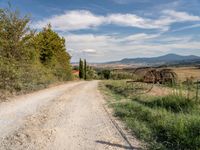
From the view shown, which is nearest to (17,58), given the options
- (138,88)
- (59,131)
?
(138,88)

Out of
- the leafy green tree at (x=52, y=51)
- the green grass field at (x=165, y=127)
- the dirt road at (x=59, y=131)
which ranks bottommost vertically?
the dirt road at (x=59, y=131)

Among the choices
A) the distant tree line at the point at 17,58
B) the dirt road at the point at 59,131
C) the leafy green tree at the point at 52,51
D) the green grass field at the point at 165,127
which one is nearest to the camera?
the green grass field at the point at 165,127

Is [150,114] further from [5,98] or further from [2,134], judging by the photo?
[5,98]

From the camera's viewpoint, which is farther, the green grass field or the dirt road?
the dirt road

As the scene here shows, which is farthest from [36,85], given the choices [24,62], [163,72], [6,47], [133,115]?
[133,115]

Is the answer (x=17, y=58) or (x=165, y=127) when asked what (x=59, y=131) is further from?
(x=17, y=58)

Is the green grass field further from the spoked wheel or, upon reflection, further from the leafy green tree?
the leafy green tree

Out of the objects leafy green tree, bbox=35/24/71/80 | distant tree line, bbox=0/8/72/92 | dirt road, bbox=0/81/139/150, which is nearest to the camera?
dirt road, bbox=0/81/139/150

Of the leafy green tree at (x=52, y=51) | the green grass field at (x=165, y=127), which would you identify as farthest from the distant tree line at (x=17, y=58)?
the green grass field at (x=165, y=127)

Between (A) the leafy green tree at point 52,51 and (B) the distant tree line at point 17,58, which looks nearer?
(B) the distant tree line at point 17,58

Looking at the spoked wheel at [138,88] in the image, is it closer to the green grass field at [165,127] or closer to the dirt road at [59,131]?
the dirt road at [59,131]

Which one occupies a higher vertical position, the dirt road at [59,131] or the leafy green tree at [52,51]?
the leafy green tree at [52,51]

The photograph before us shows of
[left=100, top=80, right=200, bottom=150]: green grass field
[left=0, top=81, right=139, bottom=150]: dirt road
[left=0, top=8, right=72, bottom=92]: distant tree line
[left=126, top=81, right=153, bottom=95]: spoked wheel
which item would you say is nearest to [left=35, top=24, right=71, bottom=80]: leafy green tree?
[left=0, top=8, right=72, bottom=92]: distant tree line

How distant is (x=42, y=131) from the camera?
7.92m
